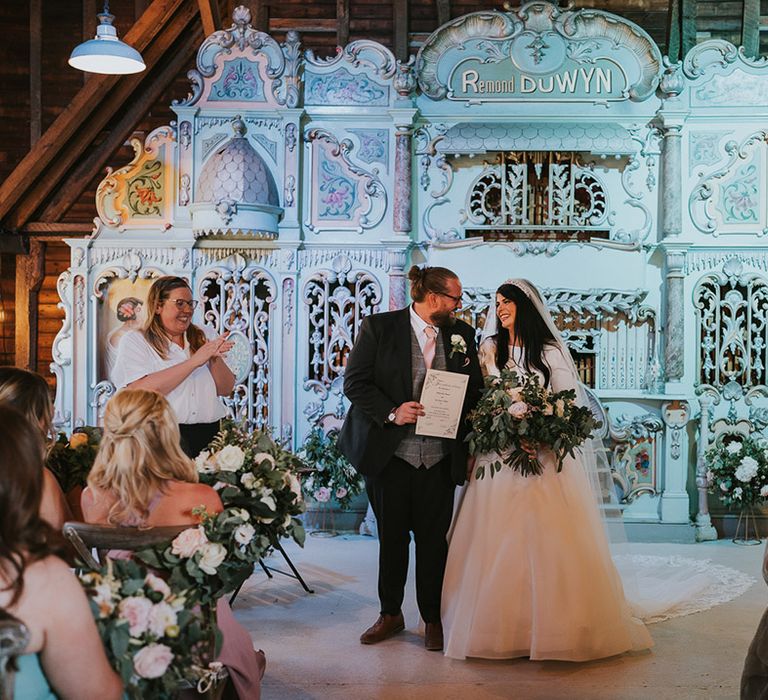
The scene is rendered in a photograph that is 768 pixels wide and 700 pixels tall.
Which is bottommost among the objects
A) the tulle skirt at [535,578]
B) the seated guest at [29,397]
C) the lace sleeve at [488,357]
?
the tulle skirt at [535,578]

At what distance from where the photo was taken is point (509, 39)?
7328mm

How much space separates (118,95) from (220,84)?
1.99m

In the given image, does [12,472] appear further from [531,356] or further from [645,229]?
[645,229]

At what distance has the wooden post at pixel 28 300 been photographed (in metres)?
9.71

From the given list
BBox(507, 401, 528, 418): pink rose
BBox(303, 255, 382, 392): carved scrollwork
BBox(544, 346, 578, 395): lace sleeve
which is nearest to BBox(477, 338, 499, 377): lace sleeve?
BBox(544, 346, 578, 395): lace sleeve

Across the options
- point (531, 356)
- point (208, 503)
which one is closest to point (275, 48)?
point (531, 356)

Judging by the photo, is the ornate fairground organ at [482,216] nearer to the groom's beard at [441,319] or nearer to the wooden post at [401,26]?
the wooden post at [401,26]

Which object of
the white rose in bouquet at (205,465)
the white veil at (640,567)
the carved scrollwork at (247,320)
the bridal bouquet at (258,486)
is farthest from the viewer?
the carved scrollwork at (247,320)

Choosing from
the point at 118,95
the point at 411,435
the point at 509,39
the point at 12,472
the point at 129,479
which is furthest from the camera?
the point at 118,95

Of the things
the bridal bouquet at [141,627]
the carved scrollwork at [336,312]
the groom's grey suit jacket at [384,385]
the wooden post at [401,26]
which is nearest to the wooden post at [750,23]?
the wooden post at [401,26]

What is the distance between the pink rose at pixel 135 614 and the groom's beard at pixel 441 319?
8.94 ft

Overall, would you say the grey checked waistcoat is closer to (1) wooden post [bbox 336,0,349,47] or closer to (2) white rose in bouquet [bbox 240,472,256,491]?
(2) white rose in bouquet [bbox 240,472,256,491]

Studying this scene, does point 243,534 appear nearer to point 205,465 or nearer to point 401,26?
point 205,465

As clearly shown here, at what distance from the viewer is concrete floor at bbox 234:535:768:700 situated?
399cm
